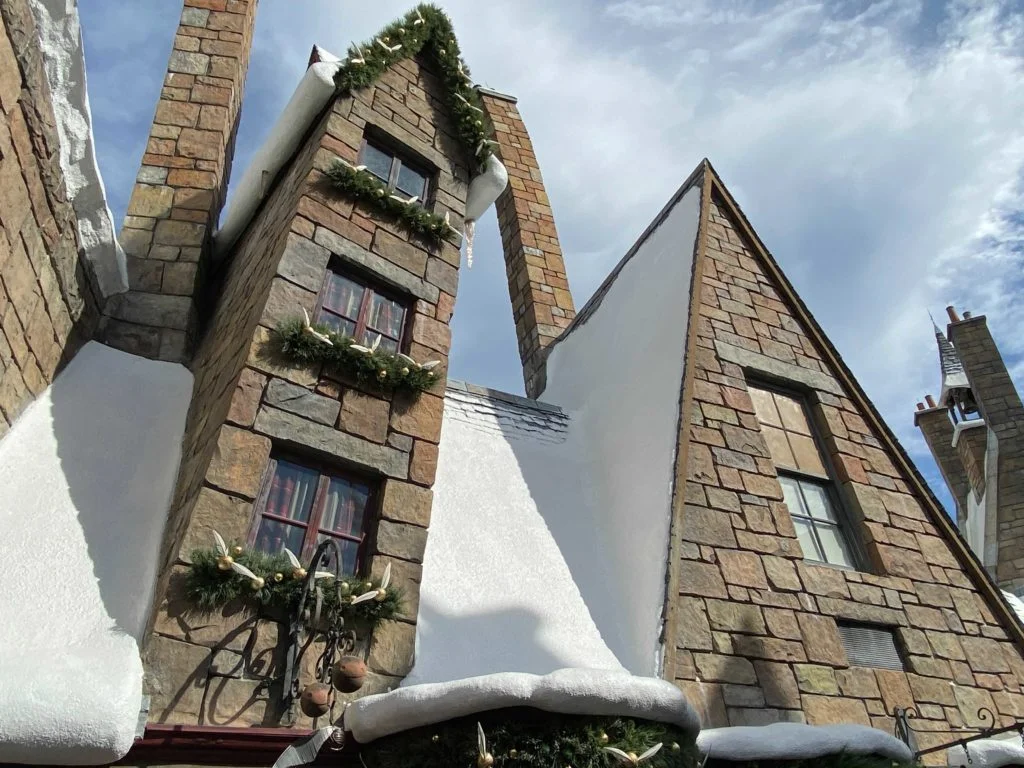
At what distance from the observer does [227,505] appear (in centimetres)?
353

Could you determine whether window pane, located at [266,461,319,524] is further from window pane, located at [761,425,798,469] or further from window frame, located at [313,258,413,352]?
window pane, located at [761,425,798,469]

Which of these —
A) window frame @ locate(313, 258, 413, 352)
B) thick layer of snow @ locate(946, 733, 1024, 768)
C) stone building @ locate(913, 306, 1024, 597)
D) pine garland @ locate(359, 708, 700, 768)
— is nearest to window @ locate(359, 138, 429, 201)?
window frame @ locate(313, 258, 413, 352)

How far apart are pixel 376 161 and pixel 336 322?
69.2 inches

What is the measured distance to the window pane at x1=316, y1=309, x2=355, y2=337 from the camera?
461cm

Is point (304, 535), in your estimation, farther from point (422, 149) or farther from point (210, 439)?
point (422, 149)

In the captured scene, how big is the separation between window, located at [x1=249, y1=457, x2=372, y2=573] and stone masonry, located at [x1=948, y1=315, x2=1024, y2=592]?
9151 mm

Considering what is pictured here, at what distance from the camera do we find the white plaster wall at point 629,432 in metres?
4.54

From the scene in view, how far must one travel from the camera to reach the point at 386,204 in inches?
209

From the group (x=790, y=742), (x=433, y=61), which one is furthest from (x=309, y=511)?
(x=433, y=61)

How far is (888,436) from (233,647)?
5317 mm

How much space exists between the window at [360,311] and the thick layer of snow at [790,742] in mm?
2875

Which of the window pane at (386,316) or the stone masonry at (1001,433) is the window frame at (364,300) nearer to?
the window pane at (386,316)

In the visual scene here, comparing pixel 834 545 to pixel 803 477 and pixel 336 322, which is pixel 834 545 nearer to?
pixel 803 477

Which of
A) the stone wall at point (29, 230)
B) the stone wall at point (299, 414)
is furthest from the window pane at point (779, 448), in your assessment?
the stone wall at point (29, 230)
